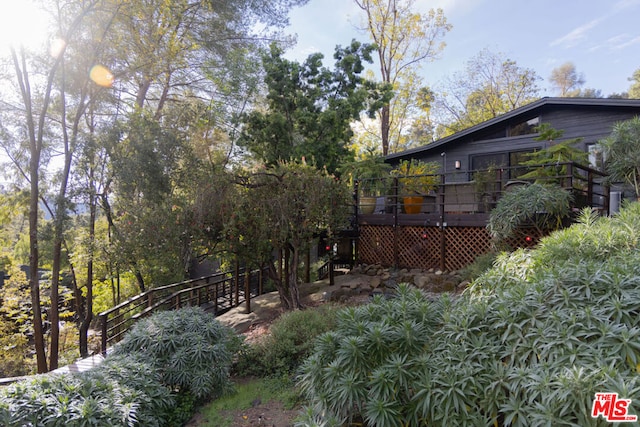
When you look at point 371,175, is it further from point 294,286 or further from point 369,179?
point 294,286

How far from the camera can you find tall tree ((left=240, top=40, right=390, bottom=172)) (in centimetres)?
1180

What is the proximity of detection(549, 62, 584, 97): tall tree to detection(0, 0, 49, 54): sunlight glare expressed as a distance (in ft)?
109

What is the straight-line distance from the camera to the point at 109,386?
9.65ft

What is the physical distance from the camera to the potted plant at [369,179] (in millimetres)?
8898

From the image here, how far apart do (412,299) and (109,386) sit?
8.61ft

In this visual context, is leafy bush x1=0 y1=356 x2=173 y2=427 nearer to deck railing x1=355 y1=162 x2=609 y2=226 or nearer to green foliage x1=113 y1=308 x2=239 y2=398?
green foliage x1=113 y1=308 x2=239 y2=398

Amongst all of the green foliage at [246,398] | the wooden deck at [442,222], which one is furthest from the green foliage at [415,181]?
the green foliage at [246,398]

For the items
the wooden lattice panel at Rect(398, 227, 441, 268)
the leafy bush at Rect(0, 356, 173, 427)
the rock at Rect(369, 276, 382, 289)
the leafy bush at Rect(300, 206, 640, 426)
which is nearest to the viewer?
the leafy bush at Rect(300, 206, 640, 426)

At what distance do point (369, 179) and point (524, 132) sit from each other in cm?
461

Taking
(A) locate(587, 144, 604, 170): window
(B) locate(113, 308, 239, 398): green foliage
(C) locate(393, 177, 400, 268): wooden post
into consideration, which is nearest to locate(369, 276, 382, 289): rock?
A: (C) locate(393, 177, 400, 268): wooden post

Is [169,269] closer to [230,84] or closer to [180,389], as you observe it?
[180,389]

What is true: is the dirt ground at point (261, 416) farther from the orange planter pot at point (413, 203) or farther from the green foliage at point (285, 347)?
the orange planter pot at point (413, 203)

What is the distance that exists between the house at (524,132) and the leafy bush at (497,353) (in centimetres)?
689

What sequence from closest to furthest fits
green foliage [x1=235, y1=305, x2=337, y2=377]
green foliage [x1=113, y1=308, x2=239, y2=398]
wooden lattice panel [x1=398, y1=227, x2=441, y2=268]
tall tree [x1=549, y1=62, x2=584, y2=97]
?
green foliage [x1=113, y1=308, x2=239, y2=398] < green foliage [x1=235, y1=305, x2=337, y2=377] < wooden lattice panel [x1=398, y1=227, x2=441, y2=268] < tall tree [x1=549, y1=62, x2=584, y2=97]
